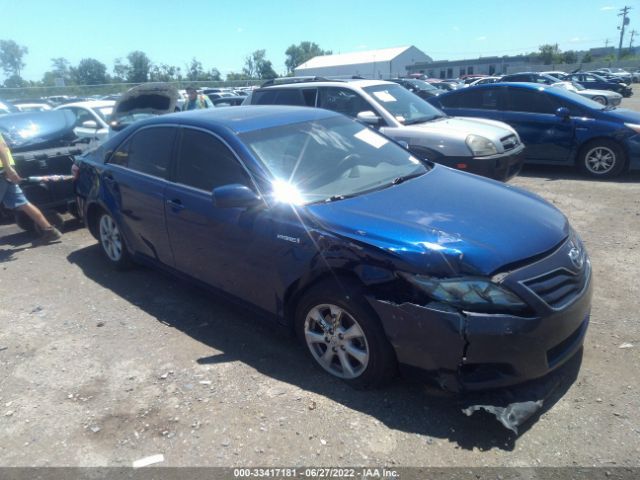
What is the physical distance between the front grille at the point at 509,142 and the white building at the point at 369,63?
69.2 m

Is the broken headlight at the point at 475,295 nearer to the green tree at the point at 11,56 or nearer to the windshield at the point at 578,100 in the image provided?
the windshield at the point at 578,100

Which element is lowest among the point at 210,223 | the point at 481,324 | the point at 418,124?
the point at 481,324

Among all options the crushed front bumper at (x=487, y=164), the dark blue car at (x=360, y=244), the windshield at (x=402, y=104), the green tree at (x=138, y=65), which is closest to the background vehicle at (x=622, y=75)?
the windshield at (x=402, y=104)

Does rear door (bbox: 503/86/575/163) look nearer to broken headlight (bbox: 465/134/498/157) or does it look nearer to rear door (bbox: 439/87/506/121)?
rear door (bbox: 439/87/506/121)

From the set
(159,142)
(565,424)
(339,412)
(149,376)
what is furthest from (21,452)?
(565,424)

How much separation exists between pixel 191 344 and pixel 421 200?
202 cm

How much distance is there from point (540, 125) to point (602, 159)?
1155 millimetres

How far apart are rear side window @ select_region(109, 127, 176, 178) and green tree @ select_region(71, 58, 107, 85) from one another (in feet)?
266

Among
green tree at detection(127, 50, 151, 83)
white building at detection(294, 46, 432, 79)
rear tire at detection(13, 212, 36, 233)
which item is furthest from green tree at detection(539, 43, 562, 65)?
rear tire at detection(13, 212, 36, 233)

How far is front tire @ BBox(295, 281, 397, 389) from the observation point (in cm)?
283

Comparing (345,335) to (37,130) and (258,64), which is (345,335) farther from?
(258,64)

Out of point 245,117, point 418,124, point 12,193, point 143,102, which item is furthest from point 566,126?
point 12,193

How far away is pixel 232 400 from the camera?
306 cm

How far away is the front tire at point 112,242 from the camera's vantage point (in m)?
5.02
